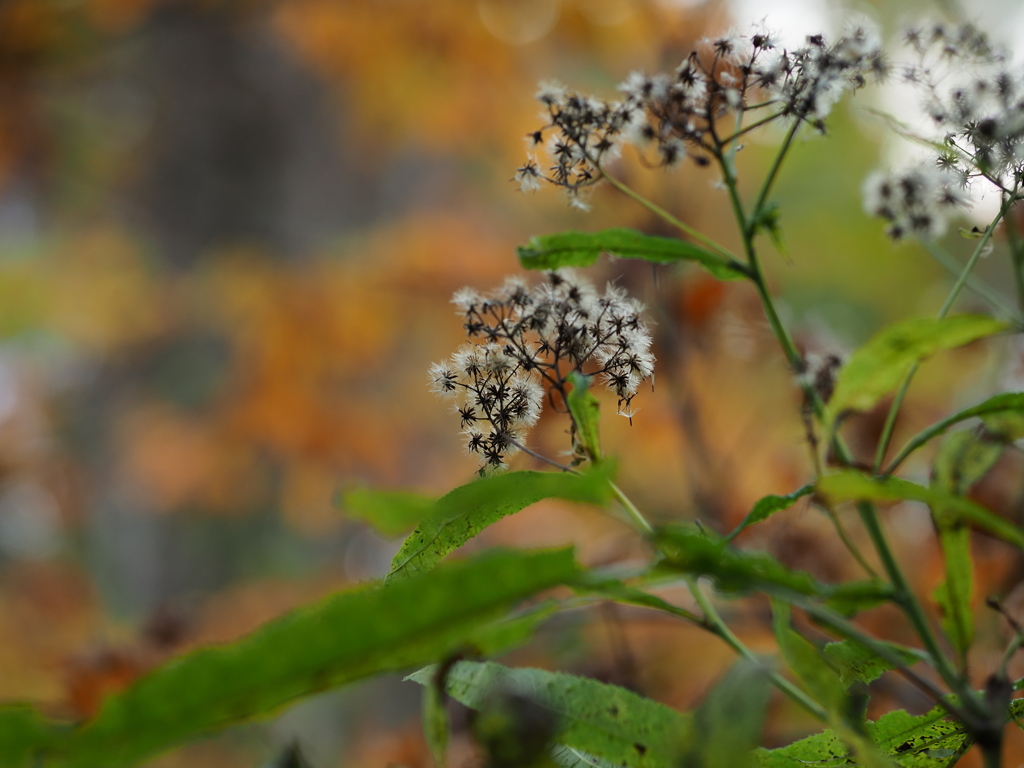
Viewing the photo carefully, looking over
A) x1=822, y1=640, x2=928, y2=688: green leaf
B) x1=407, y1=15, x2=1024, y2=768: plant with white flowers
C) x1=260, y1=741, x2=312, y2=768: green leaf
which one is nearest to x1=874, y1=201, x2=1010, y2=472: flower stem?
x1=407, y1=15, x2=1024, y2=768: plant with white flowers

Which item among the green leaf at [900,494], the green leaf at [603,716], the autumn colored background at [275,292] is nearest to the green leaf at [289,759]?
the green leaf at [603,716]

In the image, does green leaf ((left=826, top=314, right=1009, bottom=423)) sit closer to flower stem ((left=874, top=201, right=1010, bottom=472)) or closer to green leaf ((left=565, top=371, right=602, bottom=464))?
flower stem ((left=874, top=201, right=1010, bottom=472))

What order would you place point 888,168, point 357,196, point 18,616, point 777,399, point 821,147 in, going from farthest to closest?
point 821,147 < point 357,196 < point 18,616 < point 777,399 < point 888,168

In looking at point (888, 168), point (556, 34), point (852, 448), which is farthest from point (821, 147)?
point (888, 168)

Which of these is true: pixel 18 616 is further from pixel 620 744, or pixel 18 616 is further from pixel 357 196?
pixel 620 744

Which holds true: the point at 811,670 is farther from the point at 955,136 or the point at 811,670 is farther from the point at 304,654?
the point at 955,136

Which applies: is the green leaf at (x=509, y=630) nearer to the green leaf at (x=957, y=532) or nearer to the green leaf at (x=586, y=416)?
the green leaf at (x=586, y=416)
